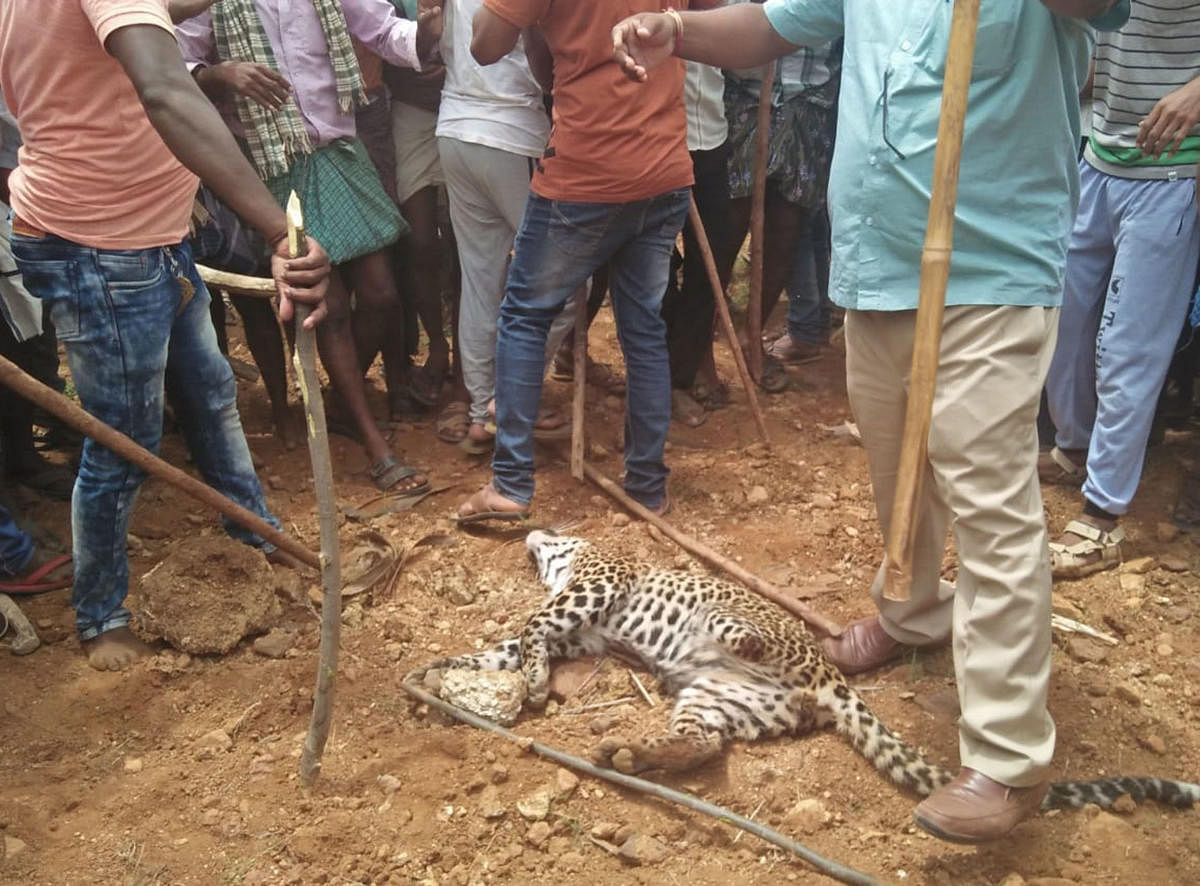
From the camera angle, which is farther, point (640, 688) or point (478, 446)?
point (478, 446)

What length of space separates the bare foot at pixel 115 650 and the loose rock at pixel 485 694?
1135 millimetres

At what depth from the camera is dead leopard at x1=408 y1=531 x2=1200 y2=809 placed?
315cm

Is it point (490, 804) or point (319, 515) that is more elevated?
point (319, 515)

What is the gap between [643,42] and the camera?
305 centimetres

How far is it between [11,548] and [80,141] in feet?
5.75

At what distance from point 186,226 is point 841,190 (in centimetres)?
212

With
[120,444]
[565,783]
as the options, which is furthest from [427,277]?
[565,783]

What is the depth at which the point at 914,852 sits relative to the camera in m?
2.90

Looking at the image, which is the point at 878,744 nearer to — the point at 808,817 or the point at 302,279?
the point at 808,817

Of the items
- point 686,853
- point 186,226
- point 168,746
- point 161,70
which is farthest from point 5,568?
point 686,853

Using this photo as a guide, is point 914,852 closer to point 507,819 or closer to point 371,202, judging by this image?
point 507,819

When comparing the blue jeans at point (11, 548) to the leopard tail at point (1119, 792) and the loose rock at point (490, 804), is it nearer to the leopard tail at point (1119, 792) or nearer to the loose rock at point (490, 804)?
the loose rock at point (490, 804)

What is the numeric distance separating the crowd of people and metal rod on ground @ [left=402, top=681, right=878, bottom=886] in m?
0.27

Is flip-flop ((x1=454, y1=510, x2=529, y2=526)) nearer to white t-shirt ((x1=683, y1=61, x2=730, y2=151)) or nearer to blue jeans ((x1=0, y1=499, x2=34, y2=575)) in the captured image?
blue jeans ((x1=0, y1=499, x2=34, y2=575))
